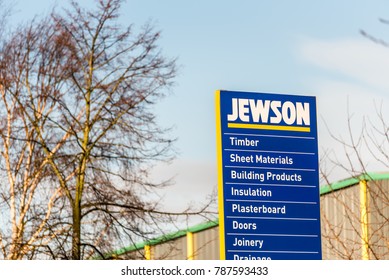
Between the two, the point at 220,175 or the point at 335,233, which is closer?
the point at 220,175

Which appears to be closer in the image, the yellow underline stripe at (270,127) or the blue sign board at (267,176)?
the blue sign board at (267,176)

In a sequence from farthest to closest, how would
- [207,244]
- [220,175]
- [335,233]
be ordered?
[207,244]
[335,233]
[220,175]

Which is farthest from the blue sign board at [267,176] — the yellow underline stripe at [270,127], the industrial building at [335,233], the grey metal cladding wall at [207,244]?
the grey metal cladding wall at [207,244]

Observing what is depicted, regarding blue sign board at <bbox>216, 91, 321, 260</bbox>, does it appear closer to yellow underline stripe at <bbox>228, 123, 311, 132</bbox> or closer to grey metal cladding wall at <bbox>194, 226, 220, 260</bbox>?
yellow underline stripe at <bbox>228, 123, 311, 132</bbox>

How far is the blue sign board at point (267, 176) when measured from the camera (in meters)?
13.1

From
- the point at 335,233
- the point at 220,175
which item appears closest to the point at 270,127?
the point at 220,175

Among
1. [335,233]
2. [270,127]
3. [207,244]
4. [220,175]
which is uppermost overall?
[207,244]

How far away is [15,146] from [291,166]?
15.7m

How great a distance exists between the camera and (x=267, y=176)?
43.7ft

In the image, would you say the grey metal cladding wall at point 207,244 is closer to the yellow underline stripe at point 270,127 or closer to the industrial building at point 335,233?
the industrial building at point 335,233

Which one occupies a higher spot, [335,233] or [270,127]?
[335,233]

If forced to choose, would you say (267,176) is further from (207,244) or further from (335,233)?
(207,244)

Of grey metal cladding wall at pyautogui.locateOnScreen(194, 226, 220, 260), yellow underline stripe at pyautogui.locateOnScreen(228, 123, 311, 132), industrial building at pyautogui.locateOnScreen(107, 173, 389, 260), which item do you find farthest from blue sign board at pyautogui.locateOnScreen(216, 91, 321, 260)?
grey metal cladding wall at pyautogui.locateOnScreen(194, 226, 220, 260)

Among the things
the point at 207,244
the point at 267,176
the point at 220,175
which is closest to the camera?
the point at 220,175
